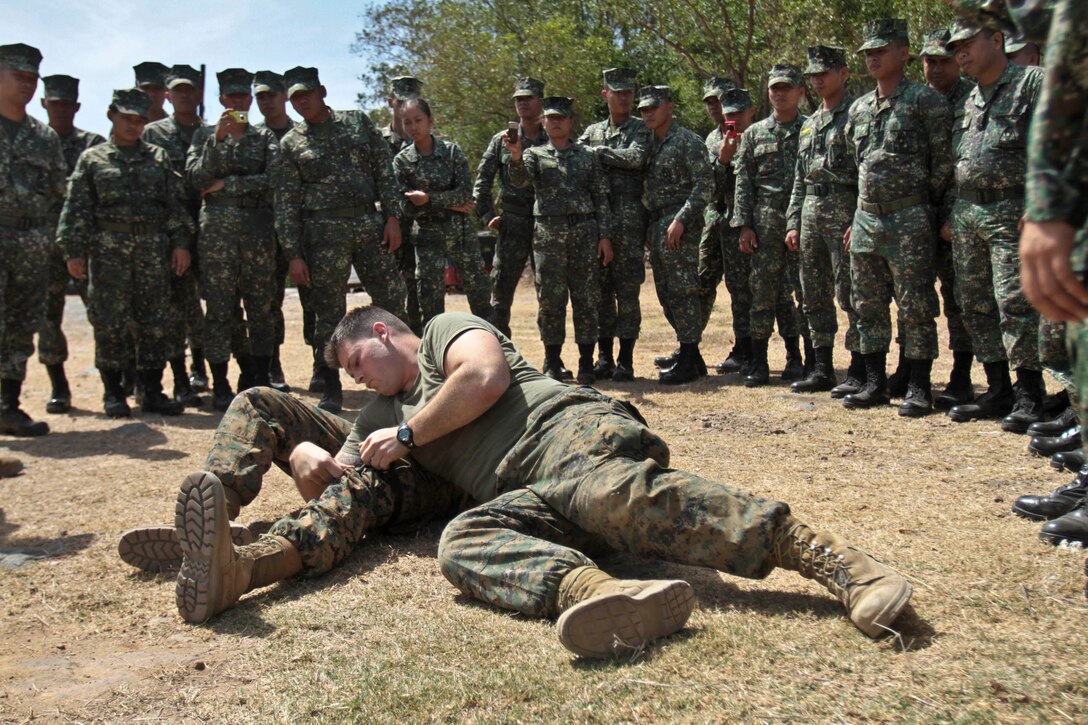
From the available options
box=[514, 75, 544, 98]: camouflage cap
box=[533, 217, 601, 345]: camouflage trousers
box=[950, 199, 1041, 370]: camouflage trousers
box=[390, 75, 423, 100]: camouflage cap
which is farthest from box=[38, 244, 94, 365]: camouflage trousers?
box=[950, 199, 1041, 370]: camouflage trousers

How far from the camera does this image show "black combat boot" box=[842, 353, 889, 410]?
275 inches

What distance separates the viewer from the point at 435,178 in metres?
8.60

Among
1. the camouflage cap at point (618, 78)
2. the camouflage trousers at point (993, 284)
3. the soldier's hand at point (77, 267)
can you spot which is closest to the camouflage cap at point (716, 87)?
the camouflage cap at point (618, 78)

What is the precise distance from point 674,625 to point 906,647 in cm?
67

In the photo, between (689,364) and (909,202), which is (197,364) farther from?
(909,202)

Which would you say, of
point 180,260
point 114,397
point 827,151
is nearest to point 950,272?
point 827,151

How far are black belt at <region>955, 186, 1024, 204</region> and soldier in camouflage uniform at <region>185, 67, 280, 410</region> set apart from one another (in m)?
5.17

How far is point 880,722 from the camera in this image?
2.48 m

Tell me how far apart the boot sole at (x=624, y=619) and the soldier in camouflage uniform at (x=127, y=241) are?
6124 mm

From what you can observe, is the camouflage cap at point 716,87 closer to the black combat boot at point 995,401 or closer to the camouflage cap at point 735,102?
the camouflage cap at point 735,102

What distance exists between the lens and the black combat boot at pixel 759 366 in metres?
8.26

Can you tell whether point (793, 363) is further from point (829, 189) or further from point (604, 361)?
point (829, 189)

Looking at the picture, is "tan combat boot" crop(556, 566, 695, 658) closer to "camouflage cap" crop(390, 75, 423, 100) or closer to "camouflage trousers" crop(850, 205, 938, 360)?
"camouflage trousers" crop(850, 205, 938, 360)

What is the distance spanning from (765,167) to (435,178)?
9.17 ft
